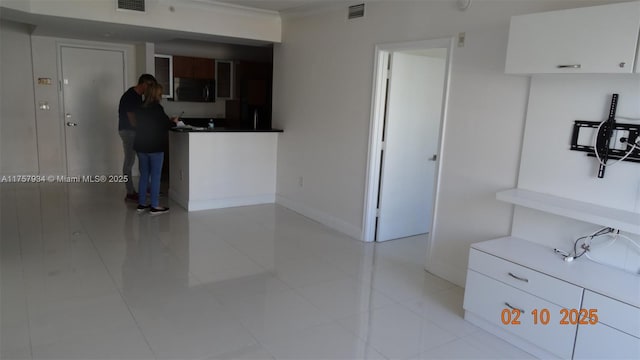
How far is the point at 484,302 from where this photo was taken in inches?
115

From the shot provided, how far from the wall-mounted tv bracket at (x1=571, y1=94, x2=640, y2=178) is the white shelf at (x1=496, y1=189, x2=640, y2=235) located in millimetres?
232

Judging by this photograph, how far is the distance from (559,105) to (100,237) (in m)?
4.12

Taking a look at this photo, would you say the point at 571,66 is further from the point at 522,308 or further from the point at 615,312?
the point at 522,308

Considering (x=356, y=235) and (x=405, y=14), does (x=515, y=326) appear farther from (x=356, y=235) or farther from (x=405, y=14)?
(x=405, y=14)

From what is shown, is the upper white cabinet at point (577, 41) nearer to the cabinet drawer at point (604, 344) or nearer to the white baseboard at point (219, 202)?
the cabinet drawer at point (604, 344)

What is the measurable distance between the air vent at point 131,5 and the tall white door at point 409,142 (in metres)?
2.84

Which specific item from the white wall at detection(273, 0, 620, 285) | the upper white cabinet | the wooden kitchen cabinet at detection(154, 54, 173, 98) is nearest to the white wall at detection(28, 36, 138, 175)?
the wooden kitchen cabinet at detection(154, 54, 173, 98)

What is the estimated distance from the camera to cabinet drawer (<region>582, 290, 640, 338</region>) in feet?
7.23

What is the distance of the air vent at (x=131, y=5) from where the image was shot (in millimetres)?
4852

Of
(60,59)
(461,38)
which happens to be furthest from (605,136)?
(60,59)

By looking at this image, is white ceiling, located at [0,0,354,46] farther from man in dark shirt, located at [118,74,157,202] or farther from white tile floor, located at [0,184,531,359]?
white tile floor, located at [0,184,531,359]

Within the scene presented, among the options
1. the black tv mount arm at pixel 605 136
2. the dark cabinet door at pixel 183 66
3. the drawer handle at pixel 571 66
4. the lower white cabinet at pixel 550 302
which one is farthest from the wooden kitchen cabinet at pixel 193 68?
the black tv mount arm at pixel 605 136

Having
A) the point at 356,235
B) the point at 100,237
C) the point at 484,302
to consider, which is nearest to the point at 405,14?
the point at 356,235

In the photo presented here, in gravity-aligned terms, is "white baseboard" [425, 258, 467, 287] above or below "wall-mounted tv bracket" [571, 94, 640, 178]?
below
